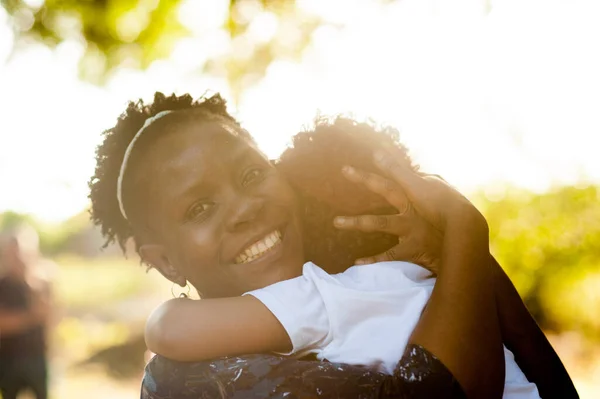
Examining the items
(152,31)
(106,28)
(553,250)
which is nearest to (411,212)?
(553,250)

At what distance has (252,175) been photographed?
1585mm

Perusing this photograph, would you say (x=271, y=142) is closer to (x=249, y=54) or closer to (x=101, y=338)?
(x=249, y=54)

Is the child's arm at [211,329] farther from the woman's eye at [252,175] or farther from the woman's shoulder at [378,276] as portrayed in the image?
the woman's eye at [252,175]

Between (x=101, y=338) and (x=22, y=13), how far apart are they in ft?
13.8

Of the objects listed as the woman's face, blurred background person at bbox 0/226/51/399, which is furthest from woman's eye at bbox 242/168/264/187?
blurred background person at bbox 0/226/51/399

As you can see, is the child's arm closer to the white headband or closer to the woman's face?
the woman's face

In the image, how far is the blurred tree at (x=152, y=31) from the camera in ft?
22.5

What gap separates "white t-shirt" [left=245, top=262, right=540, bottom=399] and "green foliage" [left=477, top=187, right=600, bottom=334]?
4615mm

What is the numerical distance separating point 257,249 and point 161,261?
30 cm

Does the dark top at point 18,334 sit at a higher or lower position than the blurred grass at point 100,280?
lower

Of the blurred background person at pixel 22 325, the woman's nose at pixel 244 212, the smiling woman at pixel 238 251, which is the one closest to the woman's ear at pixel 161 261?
the smiling woman at pixel 238 251

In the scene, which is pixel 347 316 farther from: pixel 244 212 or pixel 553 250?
pixel 553 250

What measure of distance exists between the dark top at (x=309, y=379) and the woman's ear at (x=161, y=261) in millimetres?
357

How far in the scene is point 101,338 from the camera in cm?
782
